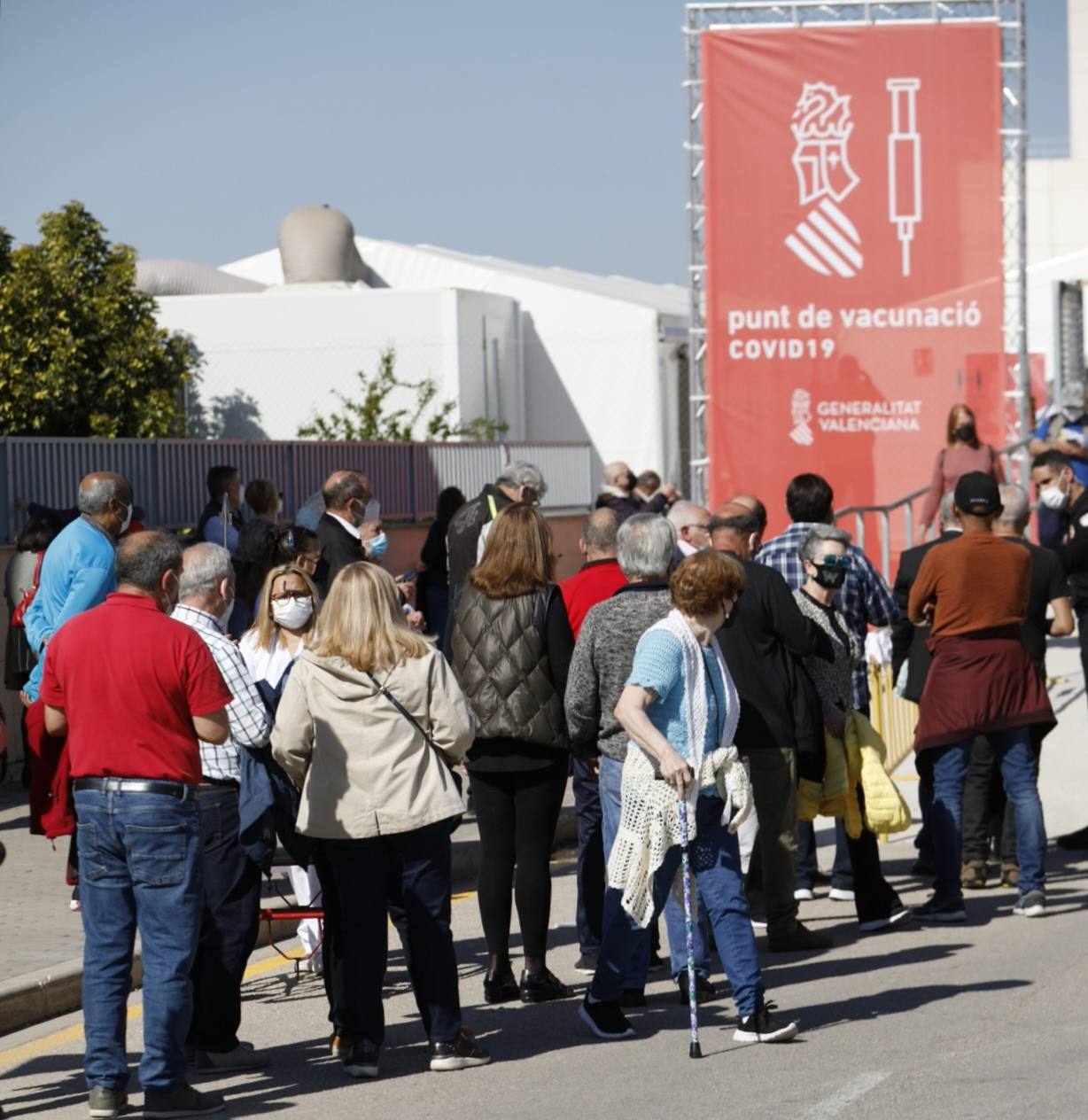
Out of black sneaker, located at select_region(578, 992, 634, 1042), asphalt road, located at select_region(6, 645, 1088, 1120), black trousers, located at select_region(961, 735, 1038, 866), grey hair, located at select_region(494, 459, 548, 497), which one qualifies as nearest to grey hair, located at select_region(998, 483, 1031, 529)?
black trousers, located at select_region(961, 735, 1038, 866)

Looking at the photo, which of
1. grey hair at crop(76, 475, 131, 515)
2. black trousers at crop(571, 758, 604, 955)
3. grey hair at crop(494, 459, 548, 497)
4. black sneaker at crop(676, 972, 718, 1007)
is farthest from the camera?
grey hair at crop(494, 459, 548, 497)

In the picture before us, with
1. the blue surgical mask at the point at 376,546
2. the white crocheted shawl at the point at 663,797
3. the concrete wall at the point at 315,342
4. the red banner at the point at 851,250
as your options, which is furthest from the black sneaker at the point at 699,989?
the concrete wall at the point at 315,342

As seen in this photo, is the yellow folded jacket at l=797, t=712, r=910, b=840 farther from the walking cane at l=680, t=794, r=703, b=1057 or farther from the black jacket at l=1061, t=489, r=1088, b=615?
the black jacket at l=1061, t=489, r=1088, b=615

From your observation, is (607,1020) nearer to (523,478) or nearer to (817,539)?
(817,539)

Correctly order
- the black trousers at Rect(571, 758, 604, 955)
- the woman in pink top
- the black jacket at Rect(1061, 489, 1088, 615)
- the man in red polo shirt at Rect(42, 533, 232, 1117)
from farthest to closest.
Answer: the woman in pink top → the black jacket at Rect(1061, 489, 1088, 615) → the black trousers at Rect(571, 758, 604, 955) → the man in red polo shirt at Rect(42, 533, 232, 1117)

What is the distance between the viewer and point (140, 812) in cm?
609

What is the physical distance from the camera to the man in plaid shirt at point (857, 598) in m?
9.12

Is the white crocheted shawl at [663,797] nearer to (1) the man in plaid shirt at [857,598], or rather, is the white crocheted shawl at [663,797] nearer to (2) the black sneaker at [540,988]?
(2) the black sneaker at [540,988]

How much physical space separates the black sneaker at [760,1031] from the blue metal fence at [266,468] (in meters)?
8.43

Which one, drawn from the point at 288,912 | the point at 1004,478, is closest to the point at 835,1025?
the point at 288,912

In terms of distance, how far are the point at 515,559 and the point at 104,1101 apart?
2599 millimetres

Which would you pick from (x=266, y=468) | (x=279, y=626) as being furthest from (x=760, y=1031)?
(x=266, y=468)

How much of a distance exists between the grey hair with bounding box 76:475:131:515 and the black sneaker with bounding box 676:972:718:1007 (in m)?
3.48

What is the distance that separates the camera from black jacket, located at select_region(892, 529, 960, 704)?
10102 millimetres
